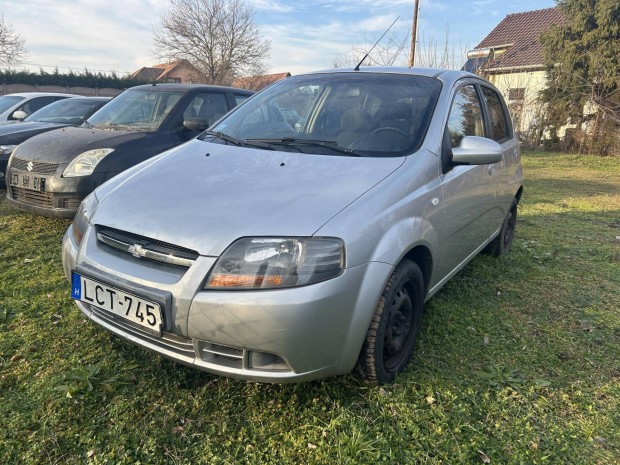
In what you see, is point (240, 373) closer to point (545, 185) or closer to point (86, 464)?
point (86, 464)

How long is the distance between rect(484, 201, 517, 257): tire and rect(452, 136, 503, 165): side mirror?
1699mm

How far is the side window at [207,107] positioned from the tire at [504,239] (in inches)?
132

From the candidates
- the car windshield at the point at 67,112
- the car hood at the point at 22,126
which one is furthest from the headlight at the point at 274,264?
the car windshield at the point at 67,112

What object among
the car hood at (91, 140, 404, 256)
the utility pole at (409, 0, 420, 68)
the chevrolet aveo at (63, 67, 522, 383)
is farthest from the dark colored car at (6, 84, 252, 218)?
the utility pole at (409, 0, 420, 68)

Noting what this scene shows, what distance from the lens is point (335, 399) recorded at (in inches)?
83.8

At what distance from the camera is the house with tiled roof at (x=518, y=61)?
56.6ft

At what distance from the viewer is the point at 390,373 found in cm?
224

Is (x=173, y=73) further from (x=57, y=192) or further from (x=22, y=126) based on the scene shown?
(x=57, y=192)

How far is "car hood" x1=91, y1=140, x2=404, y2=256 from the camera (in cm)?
180

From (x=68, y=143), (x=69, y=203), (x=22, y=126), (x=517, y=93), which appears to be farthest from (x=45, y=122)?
(x=517, y=93)

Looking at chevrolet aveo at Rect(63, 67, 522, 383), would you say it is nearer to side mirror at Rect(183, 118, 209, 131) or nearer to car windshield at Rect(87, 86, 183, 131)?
side mirror at Rect(183, 118, 209, 131)

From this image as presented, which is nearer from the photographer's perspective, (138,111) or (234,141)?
(234,141)

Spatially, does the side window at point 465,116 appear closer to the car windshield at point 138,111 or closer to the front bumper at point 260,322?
the front bumper at point 260,322

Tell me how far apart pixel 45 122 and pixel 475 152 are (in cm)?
657
